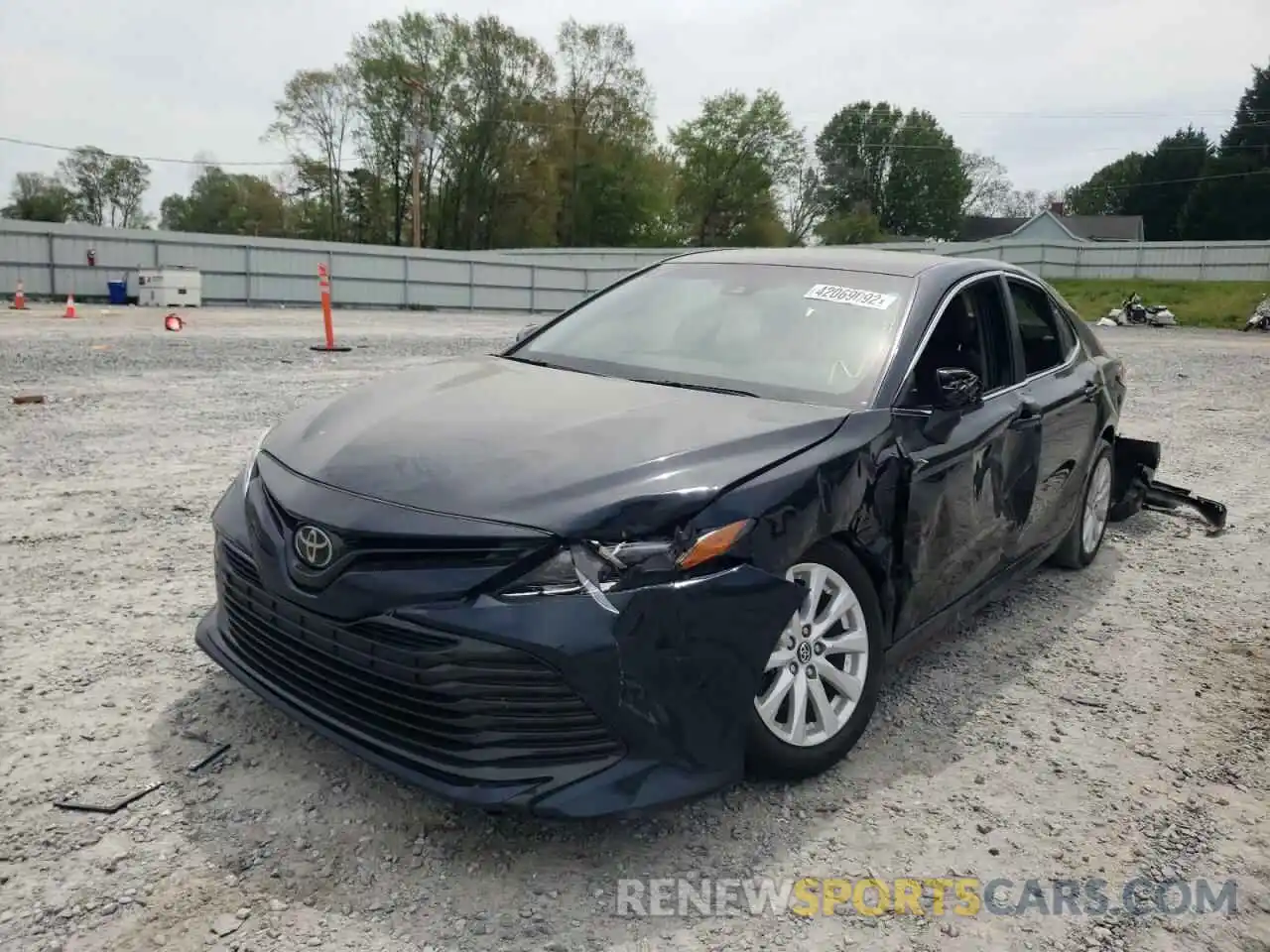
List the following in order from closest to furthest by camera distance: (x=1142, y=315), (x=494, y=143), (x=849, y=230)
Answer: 1. (x=1142, y=315)
2. (x=494, y=143)
3. (x=849, y=230)

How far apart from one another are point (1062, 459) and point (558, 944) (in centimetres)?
333

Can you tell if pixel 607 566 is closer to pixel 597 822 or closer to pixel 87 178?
pixel 597 822

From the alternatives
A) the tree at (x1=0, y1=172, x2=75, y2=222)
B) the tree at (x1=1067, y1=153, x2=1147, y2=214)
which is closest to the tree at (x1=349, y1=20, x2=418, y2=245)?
the tree at (x1=0, y1=172, x2=75, y2=222)

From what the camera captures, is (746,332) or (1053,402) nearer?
(746,332)

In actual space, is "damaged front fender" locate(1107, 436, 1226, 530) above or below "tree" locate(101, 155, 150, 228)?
below

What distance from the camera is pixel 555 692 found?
7.59 ft

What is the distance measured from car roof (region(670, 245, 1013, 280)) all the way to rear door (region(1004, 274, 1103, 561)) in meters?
0.31

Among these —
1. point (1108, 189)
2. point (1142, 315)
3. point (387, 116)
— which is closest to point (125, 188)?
point (387, 116)

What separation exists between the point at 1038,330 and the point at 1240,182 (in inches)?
2546

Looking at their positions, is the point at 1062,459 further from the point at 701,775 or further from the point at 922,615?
the point at 701,775

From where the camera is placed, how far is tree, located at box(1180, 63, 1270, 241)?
56688 mm

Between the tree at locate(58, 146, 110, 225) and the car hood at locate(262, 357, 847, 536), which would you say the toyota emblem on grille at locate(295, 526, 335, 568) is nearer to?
the car hood at locate(262, 357, 847, 536)

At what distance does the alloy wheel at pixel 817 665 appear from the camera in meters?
2.73

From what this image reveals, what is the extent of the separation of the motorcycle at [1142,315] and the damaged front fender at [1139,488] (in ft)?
89.0
